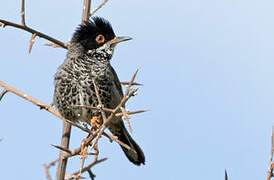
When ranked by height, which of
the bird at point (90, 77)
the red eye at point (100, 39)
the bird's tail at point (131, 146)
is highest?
the red eye at point (100, 39)

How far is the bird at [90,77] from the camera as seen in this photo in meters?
5.58

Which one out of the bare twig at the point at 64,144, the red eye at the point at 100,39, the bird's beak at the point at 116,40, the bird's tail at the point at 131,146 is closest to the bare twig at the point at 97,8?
the bare twig at the point at 64,144

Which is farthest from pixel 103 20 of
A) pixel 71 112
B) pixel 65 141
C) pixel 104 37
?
pixel 65 141

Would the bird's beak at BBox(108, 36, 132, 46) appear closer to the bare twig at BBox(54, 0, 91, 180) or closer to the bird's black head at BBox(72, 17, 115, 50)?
the bird's black head at BBox(72, 17, 115, 50)

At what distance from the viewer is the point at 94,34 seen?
6191 millimetres

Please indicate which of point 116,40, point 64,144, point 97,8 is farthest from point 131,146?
point 97,8

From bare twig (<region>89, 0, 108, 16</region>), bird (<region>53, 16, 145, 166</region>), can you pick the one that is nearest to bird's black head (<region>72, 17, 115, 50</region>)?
bird (<region>53, 16, 145, 166</region>)

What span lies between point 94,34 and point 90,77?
81cm

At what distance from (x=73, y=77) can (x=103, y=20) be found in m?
0.99

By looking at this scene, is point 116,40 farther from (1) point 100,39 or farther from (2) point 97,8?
(2) point 97,8

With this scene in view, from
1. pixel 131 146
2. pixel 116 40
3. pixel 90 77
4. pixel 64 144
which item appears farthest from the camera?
pixel 131 146

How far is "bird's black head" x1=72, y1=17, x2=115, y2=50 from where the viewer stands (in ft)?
20.2

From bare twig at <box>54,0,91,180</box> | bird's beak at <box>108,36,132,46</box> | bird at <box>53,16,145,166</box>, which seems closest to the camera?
bare twig at <box>54,0,91,180</box>

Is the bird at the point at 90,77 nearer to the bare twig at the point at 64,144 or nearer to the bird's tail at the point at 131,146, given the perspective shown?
the bird's tail at the point at 131,146
